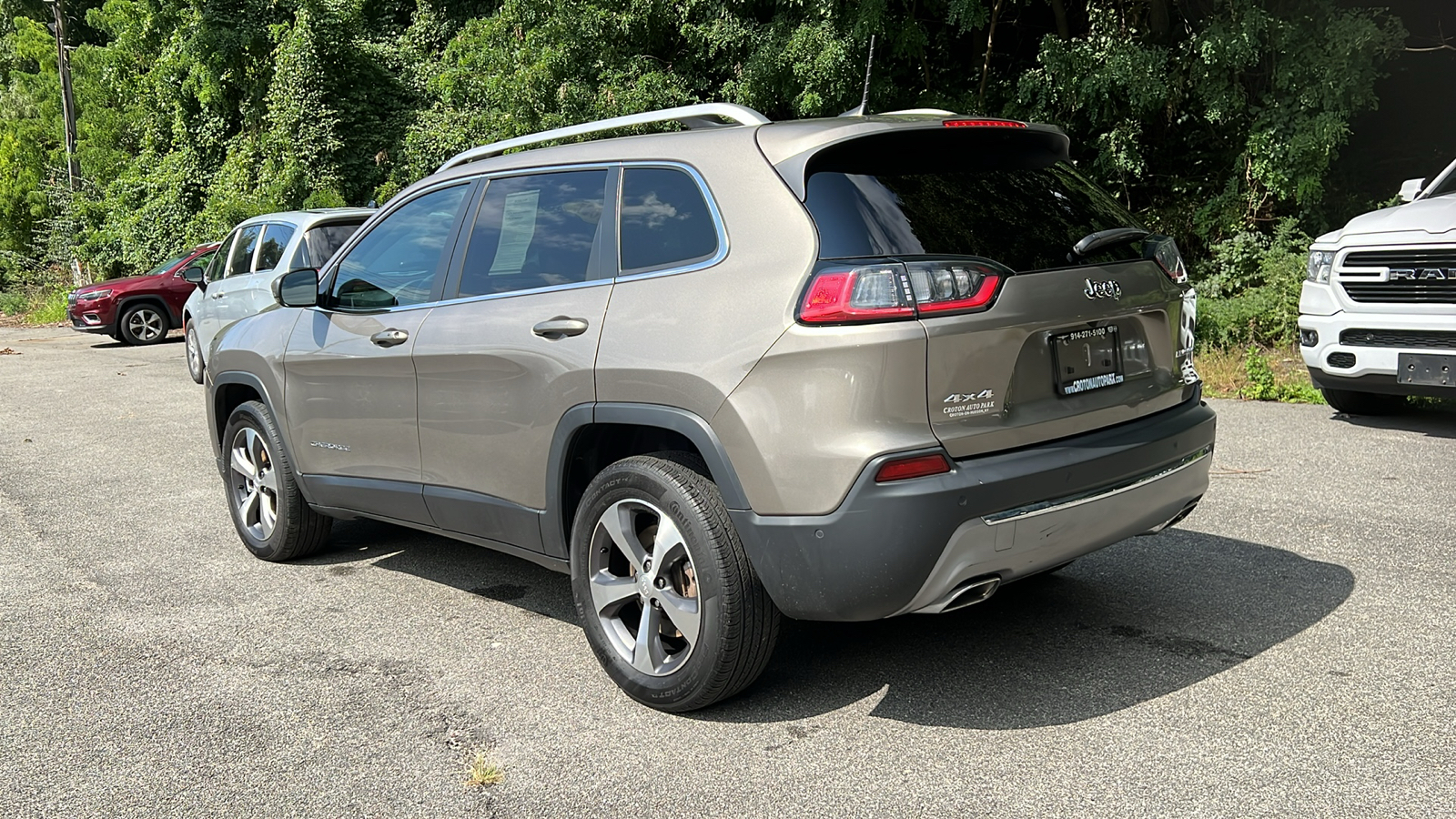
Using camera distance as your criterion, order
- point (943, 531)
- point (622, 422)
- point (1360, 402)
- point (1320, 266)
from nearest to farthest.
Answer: point (943, 531) < point (622, 422) < point (1320, 266) < point (1360, 402)

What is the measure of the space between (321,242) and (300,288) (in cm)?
628

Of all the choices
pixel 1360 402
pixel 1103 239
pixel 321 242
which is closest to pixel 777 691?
pixel 1103 239

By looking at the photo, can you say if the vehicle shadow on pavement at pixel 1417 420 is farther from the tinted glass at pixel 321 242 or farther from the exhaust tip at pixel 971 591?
the tinted glass at pixel 321 242

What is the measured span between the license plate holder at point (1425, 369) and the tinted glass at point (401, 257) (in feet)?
20.0

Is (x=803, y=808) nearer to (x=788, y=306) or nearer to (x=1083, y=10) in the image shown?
(x=788, y=306)

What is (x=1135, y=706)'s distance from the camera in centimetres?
373

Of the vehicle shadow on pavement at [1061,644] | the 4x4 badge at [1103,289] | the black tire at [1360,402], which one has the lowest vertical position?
the black tire at [1360,402]

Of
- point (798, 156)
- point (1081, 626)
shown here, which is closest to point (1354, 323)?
point (1081, 626)

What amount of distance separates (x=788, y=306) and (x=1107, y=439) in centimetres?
110

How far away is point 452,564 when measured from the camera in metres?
5.75

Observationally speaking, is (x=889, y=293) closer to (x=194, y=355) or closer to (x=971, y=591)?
(x=971, y=591)

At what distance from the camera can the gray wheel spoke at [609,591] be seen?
394 cm

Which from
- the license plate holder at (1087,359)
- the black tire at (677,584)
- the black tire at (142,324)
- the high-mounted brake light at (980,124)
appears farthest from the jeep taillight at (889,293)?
the black tire at (142,324)

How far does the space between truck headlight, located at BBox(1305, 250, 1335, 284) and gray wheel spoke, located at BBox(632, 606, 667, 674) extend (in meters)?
6.38
